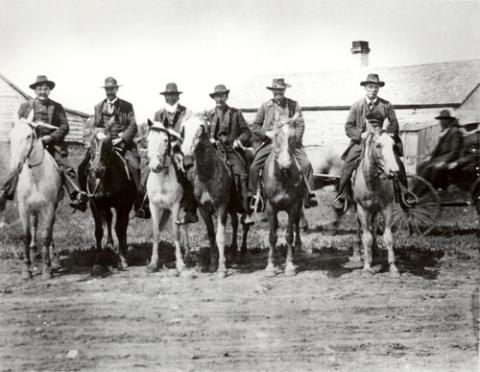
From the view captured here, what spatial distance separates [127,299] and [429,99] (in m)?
22.0

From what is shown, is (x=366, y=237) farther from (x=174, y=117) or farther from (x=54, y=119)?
(x=54, y=119)

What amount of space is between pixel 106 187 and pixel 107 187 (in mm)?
17

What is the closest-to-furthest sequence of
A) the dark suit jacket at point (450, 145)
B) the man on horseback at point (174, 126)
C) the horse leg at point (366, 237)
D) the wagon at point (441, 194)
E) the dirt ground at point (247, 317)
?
1. the dirt ground at point (247, 317)
2. the horse leg at point (366, 237)
3. the man on horseback at point (174, 126)
4. the wagon at point (441, 194)
5. the dark suit jacket at point (450, 145)

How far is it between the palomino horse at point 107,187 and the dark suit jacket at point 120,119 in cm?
63

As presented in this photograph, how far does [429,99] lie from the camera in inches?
1049

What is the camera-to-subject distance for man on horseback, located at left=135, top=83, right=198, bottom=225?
9633 millimetres

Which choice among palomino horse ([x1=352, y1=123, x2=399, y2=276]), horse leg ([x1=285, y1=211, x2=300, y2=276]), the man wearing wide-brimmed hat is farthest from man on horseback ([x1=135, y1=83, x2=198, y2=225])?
the man wearing wide-brimmed hat

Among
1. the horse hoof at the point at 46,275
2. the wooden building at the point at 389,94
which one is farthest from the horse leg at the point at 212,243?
the wooden building at the point at 389,94

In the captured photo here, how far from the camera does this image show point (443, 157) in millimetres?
11984

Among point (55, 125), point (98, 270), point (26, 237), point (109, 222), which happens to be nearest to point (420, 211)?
point (109, 222)

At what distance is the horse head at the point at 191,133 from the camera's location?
886 cm

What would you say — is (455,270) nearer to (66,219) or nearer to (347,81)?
(66,219)

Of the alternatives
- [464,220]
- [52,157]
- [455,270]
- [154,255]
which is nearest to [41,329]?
[154,255]

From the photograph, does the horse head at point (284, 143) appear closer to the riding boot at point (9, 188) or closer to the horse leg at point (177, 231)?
the horse leg at point (177, 231)
